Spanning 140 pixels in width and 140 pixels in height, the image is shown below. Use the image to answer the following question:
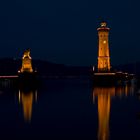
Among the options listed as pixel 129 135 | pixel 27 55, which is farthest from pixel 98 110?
pixel 27 55

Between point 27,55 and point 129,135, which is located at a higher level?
point 27,55

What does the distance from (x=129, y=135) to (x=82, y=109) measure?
9.42 meters

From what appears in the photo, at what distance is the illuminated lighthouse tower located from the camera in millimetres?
61500

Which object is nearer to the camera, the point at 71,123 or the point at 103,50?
the point at 71,123

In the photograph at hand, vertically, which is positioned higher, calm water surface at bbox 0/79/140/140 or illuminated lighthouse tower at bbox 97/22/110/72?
illuminated lighthouse tower at bbox 97/22/110/72

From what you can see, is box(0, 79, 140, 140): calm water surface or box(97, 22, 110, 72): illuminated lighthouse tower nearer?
box(0, 79, 140, 140): calm water surface

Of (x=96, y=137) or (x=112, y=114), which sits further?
(x=112, y=114)

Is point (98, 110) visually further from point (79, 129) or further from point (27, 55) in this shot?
point (27, 55)

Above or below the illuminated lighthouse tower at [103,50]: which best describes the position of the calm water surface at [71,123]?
below

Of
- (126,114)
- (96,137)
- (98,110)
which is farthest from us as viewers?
(98,110)

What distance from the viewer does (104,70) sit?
6119cm

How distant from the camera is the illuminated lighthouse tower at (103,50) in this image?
61.5 m

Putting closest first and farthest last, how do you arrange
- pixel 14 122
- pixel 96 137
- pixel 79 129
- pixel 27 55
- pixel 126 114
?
pixel 96 137 < pixel 79 129 < pixel 14 122 < pixel 126 114 < pixel 27 55

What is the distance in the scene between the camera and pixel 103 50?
63.1 metres
